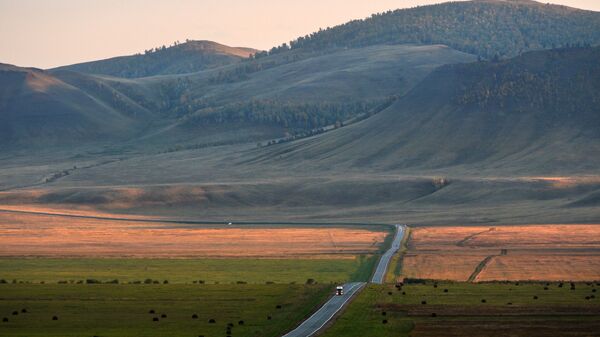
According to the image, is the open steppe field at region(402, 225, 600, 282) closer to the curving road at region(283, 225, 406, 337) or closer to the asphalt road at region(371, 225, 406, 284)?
the asphalt road at region(371, 225, 406, 284)

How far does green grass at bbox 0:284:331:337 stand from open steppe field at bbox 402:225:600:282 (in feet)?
61.9

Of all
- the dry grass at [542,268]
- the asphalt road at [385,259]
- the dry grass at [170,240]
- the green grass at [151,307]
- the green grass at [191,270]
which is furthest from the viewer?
the dry grass at [170,240]

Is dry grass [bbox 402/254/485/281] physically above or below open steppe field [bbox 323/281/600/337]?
below

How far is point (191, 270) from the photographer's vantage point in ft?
344

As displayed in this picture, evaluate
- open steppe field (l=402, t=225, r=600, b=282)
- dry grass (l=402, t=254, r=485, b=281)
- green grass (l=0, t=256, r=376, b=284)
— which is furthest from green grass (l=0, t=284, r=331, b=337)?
open steppe field (l=402, t=225, r=600, b=282)

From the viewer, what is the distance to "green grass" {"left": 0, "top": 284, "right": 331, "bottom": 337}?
213 feet

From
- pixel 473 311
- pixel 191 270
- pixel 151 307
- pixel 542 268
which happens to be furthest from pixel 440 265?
pixel 151 307

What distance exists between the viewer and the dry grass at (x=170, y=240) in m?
124

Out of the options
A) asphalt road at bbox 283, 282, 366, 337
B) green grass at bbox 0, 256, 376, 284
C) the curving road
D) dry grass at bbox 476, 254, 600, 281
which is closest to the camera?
asphalt road at bbox 283, 282, 366, 337

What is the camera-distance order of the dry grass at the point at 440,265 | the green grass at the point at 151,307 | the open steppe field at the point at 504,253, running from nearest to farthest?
1. the green grass at the point at 151,307
2. the dry grass at the point at 440,265
3. the open steppe field at the point at 504,253

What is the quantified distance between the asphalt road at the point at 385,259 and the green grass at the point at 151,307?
423 inches

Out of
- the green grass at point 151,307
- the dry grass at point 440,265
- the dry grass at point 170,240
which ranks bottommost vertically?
the dry grass at point 170,240

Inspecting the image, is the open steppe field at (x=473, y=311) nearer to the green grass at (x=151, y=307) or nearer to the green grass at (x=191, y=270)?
the green grass at (x=151, y=307)

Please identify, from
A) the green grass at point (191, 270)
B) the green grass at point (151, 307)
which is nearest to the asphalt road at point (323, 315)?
the green grass at point (151, 307)
